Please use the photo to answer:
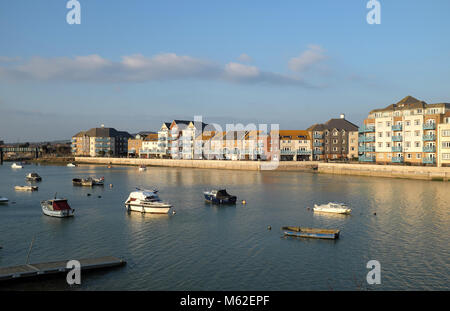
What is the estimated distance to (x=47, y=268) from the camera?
2930 cm

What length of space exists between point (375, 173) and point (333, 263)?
85.0 meters

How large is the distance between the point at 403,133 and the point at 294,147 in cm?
5226

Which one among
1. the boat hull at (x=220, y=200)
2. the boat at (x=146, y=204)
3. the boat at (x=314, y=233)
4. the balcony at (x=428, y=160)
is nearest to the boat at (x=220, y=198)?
the boat hull at (x=220, y=200)

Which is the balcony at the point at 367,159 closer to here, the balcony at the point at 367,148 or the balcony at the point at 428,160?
the balcony at the point at 367,148

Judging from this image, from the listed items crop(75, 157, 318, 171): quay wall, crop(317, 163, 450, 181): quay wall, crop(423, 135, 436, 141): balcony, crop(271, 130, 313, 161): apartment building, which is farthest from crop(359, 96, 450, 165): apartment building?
crop(271, 130, 313, 161): apartment building

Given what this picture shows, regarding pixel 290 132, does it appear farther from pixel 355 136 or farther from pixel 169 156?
pixel 169 156

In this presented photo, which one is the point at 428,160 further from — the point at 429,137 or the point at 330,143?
the point at 330,143

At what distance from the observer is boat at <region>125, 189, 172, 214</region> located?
5450cm

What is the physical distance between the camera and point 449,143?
329ft

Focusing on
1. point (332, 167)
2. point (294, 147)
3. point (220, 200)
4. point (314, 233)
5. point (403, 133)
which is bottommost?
point (314, 233)

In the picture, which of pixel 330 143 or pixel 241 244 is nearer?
pixel 241 244

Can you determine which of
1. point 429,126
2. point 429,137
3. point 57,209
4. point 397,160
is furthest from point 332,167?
point 57,209

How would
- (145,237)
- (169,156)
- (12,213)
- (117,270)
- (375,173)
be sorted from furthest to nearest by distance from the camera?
(169,156), (375,173), (12,213), (145,237), (117,270)
